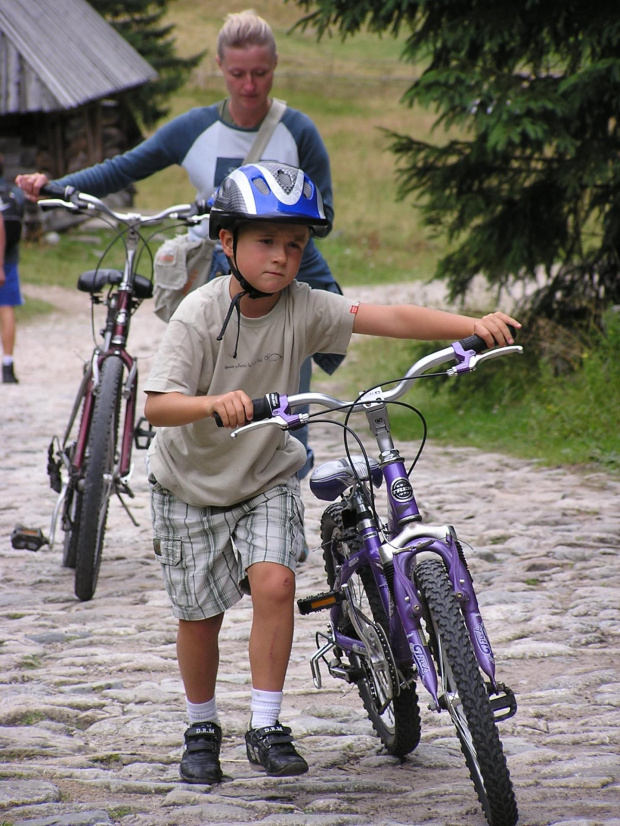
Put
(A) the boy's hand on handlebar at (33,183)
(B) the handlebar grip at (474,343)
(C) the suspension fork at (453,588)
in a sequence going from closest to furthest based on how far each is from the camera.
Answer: (C) the suspension fork at (453,588)
(B) the handlebar grip at (474,343)
(A) the boy's hand on handlebar at (33,183)

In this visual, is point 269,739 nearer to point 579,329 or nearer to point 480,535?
point 480,535

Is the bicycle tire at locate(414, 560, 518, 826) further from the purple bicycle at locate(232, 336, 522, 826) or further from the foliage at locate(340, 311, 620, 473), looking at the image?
the foliage at locate(340, 311, 620, 473)

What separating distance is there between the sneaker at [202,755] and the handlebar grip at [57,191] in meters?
2.82

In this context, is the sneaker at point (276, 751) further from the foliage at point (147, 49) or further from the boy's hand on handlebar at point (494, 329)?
the foliage at point (147, 49)

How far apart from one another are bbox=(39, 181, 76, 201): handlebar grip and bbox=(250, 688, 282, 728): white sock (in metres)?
2.87

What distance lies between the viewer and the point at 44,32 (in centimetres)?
2525

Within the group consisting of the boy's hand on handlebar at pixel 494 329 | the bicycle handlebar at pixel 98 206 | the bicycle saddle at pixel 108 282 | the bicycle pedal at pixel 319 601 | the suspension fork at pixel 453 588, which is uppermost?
the boy's hand on handlebar at pixel 494 329

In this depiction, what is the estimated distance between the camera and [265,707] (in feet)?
11.2

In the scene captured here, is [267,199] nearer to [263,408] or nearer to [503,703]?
[263,408]

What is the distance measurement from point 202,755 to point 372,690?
1.91 feet

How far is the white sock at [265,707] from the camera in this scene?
3426mm

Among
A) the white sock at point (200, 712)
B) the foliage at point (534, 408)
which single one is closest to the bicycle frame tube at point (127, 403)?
the white sock at point (200, 712)

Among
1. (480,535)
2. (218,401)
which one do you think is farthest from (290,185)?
(480,535)

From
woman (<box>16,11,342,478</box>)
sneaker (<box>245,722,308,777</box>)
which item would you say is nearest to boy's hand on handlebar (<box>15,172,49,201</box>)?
woman (<box>16,11,342,478</box>)
